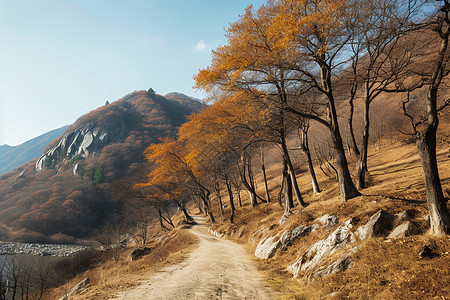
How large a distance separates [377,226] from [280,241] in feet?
14.5

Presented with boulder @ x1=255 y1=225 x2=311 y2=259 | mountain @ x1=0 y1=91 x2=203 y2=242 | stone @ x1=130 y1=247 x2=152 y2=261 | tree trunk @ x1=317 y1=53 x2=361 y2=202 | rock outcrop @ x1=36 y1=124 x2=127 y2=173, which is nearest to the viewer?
boulder @ x1=255 y1=225 x2=311 y2=259

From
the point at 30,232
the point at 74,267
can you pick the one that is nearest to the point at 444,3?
the point at 74,267

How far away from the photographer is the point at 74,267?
69.3 ft

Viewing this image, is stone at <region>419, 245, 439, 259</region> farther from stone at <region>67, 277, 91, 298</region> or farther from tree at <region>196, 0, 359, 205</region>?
stone at <region>67, 277, 91, 298</region>

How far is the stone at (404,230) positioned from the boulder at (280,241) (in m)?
3.44

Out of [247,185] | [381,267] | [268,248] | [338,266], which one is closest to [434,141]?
[381,267]

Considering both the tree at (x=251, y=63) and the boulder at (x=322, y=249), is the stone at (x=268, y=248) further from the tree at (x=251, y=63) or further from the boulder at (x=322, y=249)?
the tree at (x=251, y=63)

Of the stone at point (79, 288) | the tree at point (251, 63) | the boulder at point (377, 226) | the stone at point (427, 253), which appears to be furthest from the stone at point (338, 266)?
the stone at point (79, 288)

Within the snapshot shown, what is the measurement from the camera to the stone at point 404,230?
6.28 m

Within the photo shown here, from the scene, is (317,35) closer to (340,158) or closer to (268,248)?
(340,158)

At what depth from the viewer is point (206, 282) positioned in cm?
742

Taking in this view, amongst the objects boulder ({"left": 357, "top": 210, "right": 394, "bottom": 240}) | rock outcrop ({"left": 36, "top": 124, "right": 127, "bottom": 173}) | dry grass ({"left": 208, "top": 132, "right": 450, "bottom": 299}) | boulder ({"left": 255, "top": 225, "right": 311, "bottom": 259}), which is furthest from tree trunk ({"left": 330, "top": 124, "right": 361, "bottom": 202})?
rock outcrop ({"left": 36, "top": 124, "right": 127, "bottom": 173})

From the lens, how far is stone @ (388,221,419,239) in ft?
20.6

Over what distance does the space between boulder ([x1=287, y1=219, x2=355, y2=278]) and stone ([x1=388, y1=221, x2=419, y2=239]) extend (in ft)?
3.52
